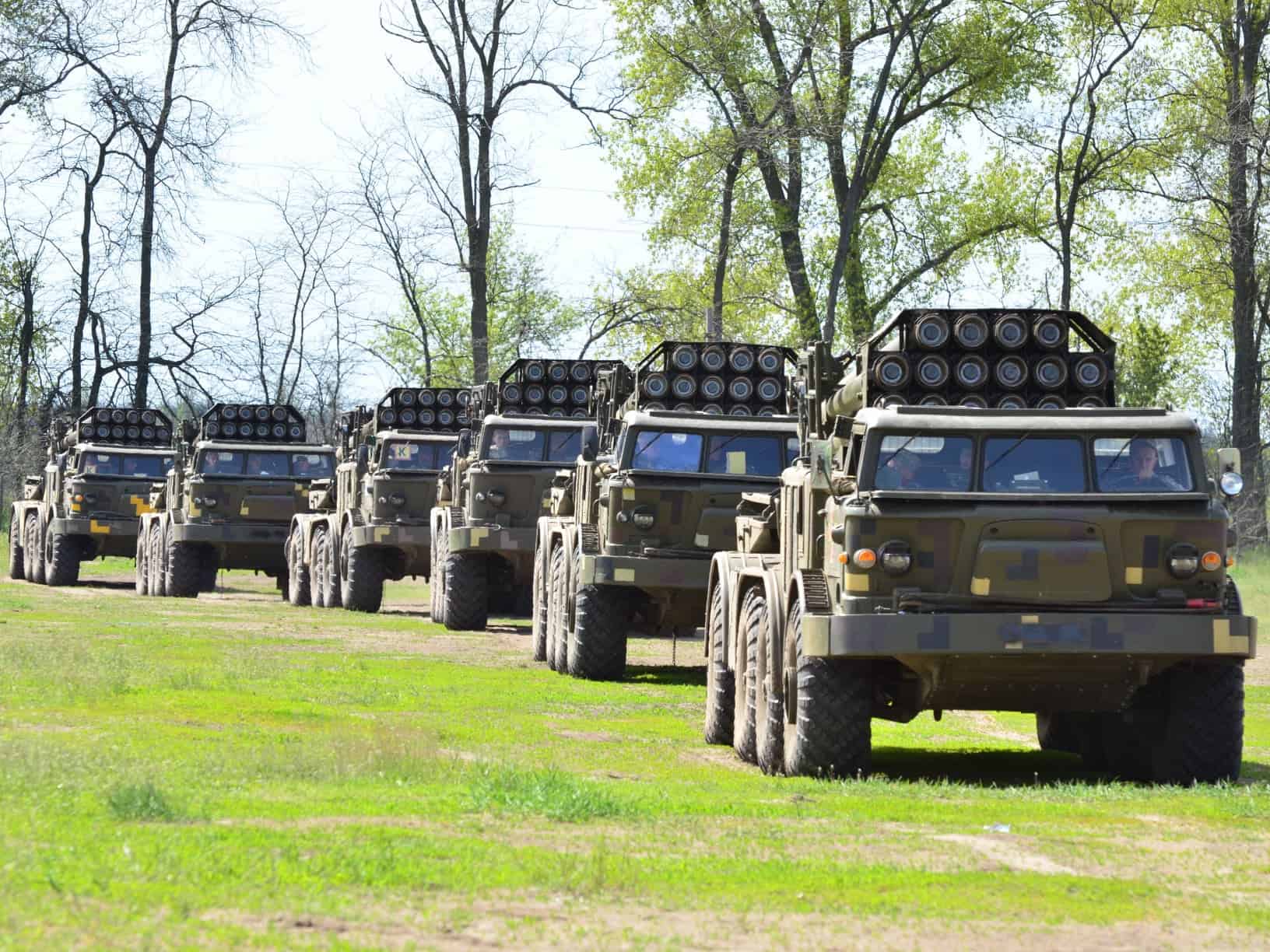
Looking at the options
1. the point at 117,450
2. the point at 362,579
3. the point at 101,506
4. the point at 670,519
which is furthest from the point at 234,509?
the point at 670,519

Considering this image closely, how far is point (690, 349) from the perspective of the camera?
19453 mm

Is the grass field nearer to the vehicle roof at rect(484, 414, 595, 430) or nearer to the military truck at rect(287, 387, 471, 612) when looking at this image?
the vehicle roof at rect(484, 414, 595, 430)

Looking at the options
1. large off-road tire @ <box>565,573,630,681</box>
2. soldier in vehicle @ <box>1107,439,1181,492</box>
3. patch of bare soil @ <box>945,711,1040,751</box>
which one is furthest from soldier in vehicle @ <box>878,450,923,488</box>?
large off-road tire @ <box>565,573,630,681</box>

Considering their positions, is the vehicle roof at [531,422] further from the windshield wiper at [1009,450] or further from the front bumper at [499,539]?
the windshield wiper at [1009,450]

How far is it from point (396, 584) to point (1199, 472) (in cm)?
3448

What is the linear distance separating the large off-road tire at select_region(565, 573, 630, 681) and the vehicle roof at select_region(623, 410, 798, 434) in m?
1.52

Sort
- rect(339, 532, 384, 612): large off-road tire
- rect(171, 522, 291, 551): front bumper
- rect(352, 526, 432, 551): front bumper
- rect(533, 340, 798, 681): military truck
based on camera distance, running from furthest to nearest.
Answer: rect(171, 522, 291, 551): front bumper < rect(339, 532, 384, 612): large off-road tire < rect(352, 526, 432, 551): front bumper < rect(533, 340, 798, 681): military truck

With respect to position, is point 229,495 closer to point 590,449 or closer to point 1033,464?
point 590,449

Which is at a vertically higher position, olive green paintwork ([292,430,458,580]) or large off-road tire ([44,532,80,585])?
olive green paintwork ([292,430,458,580])

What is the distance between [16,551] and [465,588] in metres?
17.4

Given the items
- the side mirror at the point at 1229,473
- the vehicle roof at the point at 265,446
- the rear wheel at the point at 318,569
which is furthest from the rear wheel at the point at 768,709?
the vehicle roof at the point at 265,446

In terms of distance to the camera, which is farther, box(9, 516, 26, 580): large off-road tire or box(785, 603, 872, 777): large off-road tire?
box(9, 516, 26, 580): large off-road tire

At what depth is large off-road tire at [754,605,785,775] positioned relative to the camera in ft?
38.5

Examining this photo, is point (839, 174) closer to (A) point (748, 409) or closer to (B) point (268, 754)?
(A) point (748, 409)
